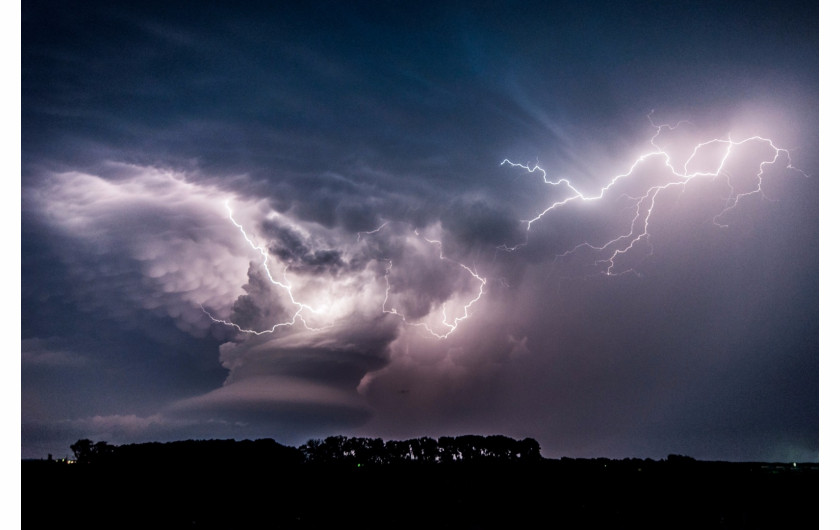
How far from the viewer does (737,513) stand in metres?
10.4

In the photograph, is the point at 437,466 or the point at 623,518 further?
the point at 437,466

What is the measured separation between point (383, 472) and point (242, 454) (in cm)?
1039

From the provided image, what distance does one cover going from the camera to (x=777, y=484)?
443 inches

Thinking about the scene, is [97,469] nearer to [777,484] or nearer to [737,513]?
[737,513]

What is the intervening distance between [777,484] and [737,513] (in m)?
1.47
